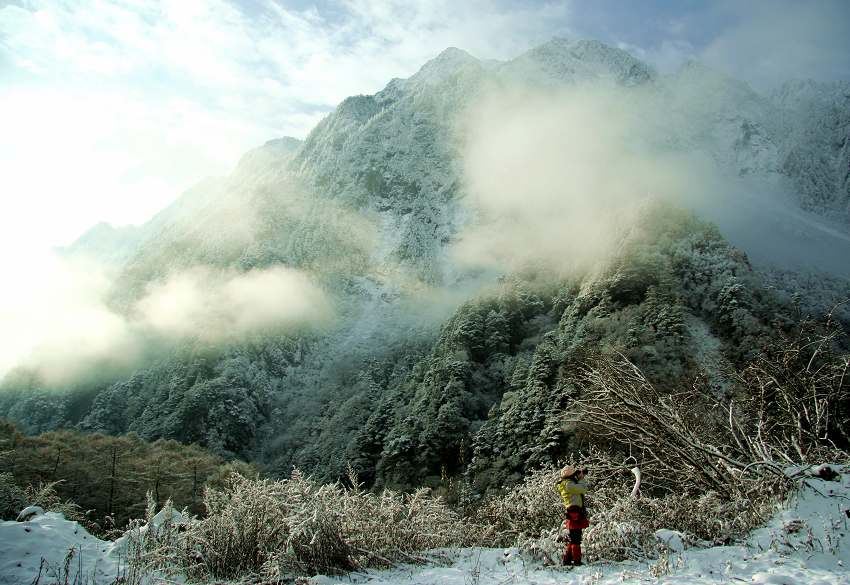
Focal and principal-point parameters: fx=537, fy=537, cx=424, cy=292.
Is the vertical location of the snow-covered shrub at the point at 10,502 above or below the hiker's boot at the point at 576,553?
below

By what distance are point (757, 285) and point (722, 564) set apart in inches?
2662

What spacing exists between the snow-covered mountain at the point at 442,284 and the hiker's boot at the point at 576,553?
14.0ft

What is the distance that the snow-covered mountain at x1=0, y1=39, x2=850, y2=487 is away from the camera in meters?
59.2

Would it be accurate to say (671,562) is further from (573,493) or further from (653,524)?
(653,524)

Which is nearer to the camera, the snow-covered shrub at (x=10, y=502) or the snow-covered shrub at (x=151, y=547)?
the snow-covered shrub at (x=151, y=547)

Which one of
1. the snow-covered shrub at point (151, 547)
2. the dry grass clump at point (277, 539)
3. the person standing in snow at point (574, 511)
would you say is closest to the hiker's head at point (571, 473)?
the person standing in snow at point (574, 511)

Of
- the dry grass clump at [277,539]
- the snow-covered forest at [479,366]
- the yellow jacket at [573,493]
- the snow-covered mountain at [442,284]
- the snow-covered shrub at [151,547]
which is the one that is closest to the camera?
the snow-covered shrub at [151,547]

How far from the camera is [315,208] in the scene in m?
170

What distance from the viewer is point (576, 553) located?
722cm

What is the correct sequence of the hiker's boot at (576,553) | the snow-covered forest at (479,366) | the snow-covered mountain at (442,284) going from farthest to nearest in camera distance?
1. the snow-covered mountain at (442,284)
2. the snow-covered forest at (479,366)
3. the hiker's boot at (576,553)

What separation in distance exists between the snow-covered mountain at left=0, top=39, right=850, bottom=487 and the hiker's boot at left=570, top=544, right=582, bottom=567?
14.0 feet

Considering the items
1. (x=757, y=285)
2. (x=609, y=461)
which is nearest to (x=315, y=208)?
(x=757, y=285)

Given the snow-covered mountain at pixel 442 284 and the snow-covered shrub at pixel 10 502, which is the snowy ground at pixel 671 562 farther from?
the snow-covered mountain at pixel 442 284

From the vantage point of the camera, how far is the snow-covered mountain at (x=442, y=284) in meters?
59.2
